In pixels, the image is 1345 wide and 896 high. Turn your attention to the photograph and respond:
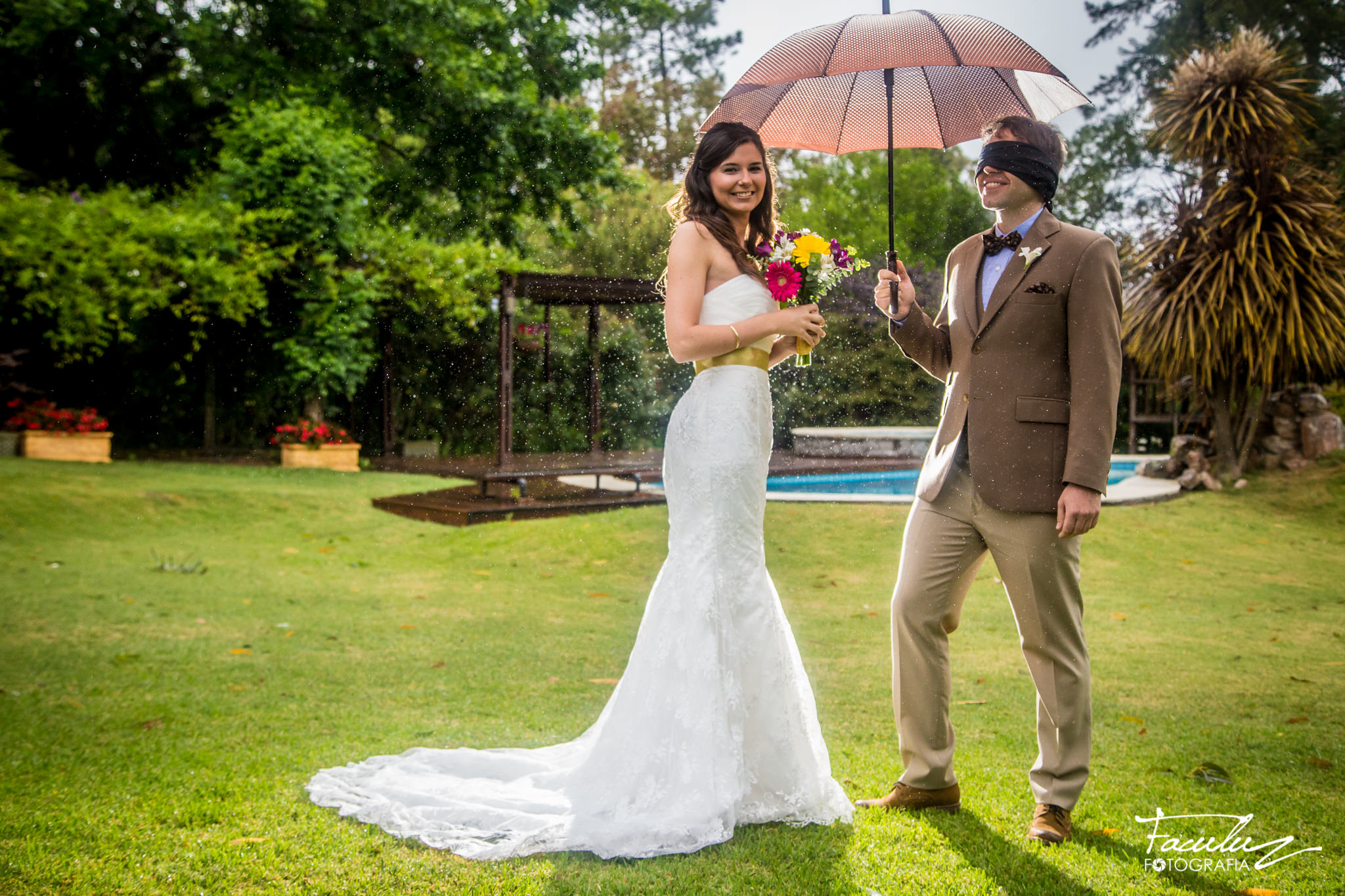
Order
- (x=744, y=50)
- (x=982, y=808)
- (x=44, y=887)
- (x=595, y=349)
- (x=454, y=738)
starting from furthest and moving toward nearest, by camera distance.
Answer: (x=744, y=50)
(x=595, y=349)
(x=454, y=738)
(x=982, y=808)
(x=44, y=887)

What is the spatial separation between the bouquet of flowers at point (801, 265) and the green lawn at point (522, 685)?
62.2 inches

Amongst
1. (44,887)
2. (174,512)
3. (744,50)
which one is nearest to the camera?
(44,887)

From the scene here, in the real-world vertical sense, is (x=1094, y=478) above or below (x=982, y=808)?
above

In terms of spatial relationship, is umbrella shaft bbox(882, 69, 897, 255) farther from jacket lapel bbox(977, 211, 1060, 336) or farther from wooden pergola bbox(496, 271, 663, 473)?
wooden pergola bbox(496, 271, 663, 473)

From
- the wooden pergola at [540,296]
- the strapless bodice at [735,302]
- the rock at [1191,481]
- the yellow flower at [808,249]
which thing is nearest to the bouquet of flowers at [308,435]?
the wooden pergola at [540,296]

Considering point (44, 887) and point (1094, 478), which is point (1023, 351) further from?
point (44, 887)

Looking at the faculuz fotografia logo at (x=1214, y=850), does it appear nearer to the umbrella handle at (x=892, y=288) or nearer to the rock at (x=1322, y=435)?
the umbrella handle at (x=892, y=288)

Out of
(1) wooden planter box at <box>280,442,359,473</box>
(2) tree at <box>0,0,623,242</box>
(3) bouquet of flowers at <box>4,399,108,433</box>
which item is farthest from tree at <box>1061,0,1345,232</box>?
(3) bouquet of flowers at <box>4,399,108,433</box>

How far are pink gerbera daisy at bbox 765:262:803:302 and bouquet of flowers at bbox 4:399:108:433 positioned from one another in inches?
528

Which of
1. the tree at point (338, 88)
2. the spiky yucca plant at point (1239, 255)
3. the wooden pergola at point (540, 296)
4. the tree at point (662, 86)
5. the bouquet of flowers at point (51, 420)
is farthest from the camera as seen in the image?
the tree at point (662, 86)

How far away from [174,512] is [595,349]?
605 cm

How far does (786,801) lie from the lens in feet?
9.34

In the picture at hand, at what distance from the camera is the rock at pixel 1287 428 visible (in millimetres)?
13359

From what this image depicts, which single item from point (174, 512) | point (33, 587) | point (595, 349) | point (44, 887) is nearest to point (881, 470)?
point (595, 349)
